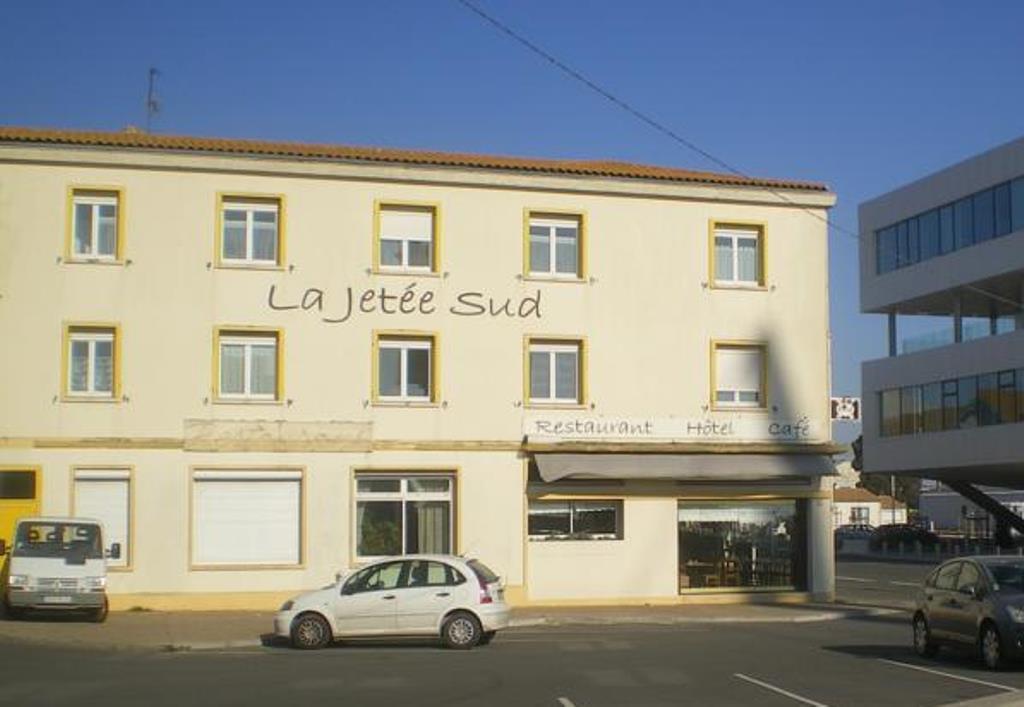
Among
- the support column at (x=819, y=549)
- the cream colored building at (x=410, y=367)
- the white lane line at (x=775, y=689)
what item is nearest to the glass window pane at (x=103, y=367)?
the cream colored building at (x=410, y=367)

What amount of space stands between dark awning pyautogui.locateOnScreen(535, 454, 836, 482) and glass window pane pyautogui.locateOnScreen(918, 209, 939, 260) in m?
34.4

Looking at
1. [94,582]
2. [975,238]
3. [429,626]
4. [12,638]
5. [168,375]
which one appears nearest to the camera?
[429,626]

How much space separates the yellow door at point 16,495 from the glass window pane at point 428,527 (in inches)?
306

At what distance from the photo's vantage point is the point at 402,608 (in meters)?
21.2

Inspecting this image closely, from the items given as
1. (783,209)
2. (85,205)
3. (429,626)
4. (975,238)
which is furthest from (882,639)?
(975,238)

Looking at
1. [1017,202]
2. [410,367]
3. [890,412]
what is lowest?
[410,367]

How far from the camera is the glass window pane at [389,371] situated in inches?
1178

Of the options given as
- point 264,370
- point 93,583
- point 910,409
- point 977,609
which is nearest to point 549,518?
point 264,370

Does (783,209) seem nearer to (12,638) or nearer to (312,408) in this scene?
(312,408)

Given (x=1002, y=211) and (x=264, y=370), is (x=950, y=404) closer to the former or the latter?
(x=1002, y=211)

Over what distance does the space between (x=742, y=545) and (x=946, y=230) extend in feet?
115

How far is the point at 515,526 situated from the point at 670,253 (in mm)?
7246

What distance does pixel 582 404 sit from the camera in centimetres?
3059

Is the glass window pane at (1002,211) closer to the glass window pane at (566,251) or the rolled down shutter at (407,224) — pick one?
the glass window pane at (566,251)
